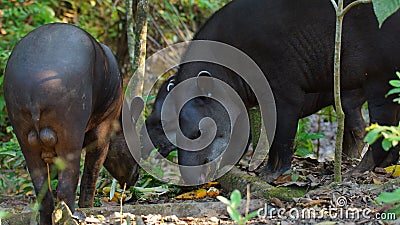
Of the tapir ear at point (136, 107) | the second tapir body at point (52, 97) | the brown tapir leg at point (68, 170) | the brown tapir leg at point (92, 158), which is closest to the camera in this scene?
the second tapir body at point (52, 97)

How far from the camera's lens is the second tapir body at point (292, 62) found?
550 cm

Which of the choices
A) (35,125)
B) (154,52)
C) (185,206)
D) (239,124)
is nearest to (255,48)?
(239,124)

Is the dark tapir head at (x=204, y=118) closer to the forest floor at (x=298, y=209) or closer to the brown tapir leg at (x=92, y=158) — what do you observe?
the forest floor at (x=298, y=209)

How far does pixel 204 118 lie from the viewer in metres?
6.45

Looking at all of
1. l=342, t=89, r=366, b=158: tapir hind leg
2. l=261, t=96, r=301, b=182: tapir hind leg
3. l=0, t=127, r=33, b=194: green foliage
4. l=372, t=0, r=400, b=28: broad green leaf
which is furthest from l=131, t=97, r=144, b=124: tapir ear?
l=372, t=0, r=400, b=28: broad green leaf

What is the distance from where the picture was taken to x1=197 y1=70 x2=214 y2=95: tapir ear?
638cm

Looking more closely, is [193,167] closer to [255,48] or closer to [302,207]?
[255,48]

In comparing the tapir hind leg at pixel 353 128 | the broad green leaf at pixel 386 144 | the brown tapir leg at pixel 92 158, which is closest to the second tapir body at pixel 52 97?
the brown tapir leg at pixel 92 158

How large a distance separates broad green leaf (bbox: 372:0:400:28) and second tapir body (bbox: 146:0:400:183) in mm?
1814

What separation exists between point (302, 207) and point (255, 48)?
214 centimetres

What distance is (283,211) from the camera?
14.2 ft

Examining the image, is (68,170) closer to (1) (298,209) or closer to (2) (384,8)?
(1) (298,209)

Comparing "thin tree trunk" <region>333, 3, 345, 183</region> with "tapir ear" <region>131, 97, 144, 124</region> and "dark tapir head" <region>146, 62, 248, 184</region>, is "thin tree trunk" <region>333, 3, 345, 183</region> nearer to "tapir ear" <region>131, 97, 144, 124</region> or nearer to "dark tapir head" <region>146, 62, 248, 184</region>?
"dark tapir head" <region>146, 62, 248, 184</region>

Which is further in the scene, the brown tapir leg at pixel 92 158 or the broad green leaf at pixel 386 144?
the brown tapir leg at pixel 92 158
